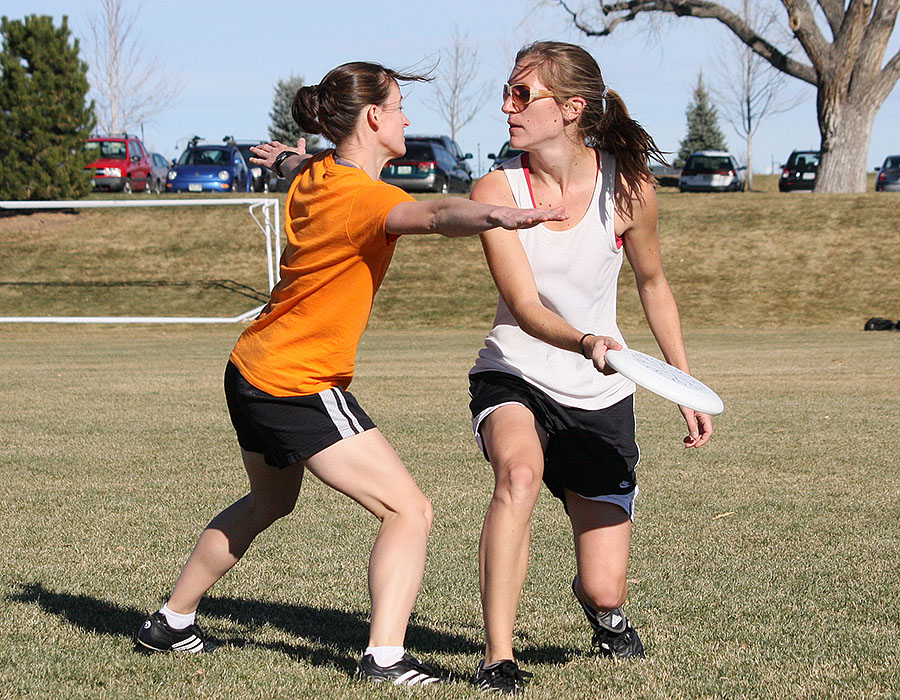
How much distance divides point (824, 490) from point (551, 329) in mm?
4363

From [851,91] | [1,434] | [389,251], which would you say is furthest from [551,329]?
[851,91]

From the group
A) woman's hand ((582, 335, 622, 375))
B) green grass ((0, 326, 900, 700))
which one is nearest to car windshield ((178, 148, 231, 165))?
green grass ((0, 326, 900, 700))

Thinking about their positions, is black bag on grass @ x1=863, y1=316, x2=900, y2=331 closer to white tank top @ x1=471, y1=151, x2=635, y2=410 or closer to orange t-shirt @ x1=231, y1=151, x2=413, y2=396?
white tank top @ x1=471, y1=151, x2=635, y2=410

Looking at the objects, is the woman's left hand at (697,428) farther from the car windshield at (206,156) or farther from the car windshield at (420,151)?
the car windshield at (206,156)

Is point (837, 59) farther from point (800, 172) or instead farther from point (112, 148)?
point (112, 148)

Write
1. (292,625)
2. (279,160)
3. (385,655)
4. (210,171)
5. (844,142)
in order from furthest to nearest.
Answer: (210,171) → (844,142) → (279,160) → (292,625) → (385,655)

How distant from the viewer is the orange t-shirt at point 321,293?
11.1ft

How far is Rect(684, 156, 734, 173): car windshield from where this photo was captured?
149 feet

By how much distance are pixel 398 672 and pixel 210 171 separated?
32.7 meters

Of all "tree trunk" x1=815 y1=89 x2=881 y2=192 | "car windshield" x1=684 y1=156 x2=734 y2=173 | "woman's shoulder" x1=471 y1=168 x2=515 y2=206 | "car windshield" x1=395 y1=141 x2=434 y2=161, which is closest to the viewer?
"woman's shoulder" x1=471 y1=168 x2=515 y2=206

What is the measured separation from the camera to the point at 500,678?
338 cm

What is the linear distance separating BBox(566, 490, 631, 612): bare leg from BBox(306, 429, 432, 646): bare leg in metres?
0.74

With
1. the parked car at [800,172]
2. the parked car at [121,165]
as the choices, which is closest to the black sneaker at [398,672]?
the parked car at [121,165]

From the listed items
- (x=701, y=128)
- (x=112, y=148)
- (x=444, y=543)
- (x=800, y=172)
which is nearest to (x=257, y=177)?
(x=112, y=148)
